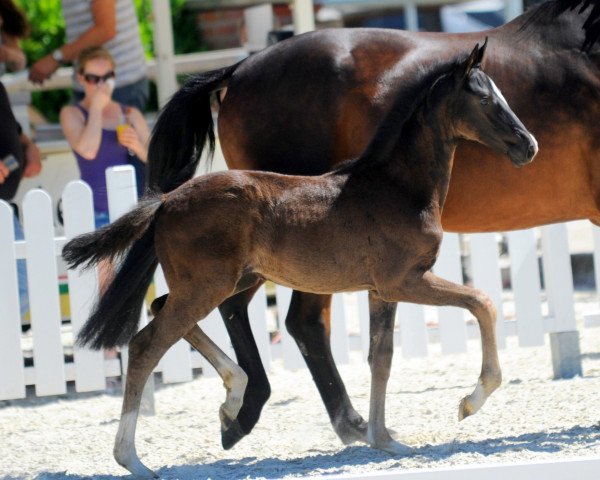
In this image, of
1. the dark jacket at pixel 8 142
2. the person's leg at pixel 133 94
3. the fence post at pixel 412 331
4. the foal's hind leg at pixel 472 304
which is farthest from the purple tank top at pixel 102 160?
the foal's hind leg at pixel 472 304

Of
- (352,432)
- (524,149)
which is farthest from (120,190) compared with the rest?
(524,149)

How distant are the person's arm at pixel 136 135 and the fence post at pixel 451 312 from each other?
1.88m

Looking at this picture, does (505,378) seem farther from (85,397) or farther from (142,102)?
(142,102)

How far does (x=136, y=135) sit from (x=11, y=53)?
144cm

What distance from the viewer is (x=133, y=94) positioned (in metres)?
7.68

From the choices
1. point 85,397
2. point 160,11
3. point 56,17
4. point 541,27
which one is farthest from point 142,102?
point 56,17

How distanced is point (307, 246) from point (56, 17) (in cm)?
910

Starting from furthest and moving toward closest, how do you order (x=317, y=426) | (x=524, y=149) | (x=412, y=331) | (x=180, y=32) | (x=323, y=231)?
(x=180, y=32) → (x=412, y=331) → (x=317, y=426) → (x=323, y=231) → (x=524, y=149)

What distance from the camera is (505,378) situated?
20.4 feet

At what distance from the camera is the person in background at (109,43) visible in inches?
289

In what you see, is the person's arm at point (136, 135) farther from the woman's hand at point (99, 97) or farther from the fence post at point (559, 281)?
the fence post at point (559, 281)

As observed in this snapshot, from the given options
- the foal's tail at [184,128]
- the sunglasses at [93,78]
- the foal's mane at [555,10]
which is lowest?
the foal's tail at [184,128]

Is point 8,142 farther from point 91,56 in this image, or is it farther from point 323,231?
point 323,231

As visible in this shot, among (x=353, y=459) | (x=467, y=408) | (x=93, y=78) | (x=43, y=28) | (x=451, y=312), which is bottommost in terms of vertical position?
(x=353, y=459)
